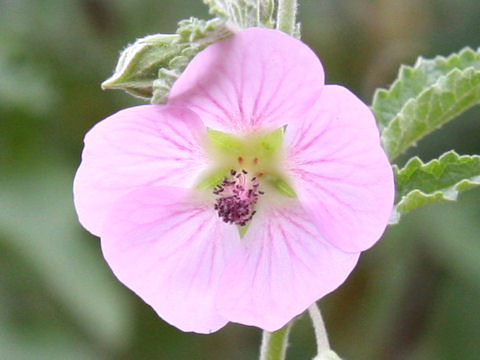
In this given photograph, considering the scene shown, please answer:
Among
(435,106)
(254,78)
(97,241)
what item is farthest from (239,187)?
(97,241)

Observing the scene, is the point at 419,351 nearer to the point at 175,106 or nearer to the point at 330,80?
the point at 330,80

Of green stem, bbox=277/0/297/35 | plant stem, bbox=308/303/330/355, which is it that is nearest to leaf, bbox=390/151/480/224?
plant stem, bbox=308/303/330/355

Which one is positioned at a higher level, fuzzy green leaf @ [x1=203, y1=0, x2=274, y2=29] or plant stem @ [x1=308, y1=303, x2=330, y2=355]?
fuzzy green leaf @ [x1=203, y1=0, x2=274, y2=29]

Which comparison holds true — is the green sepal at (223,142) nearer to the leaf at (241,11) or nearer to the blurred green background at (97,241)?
the leaf at (241,11)

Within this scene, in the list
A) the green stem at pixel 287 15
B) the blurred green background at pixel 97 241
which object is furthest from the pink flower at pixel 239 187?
the blurred green background at pixel 97 241

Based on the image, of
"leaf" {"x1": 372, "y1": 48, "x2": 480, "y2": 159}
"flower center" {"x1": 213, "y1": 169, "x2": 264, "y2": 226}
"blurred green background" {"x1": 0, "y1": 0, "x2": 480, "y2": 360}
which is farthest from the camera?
"blurred green background" {"x1": 0, "y1": 0, "x2": 480, "y2": 360}

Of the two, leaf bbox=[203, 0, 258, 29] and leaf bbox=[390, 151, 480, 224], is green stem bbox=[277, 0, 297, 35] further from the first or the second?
leaf bbox=[390, 151, 480, 224]

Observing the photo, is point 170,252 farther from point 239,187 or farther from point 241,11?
point 241,11
